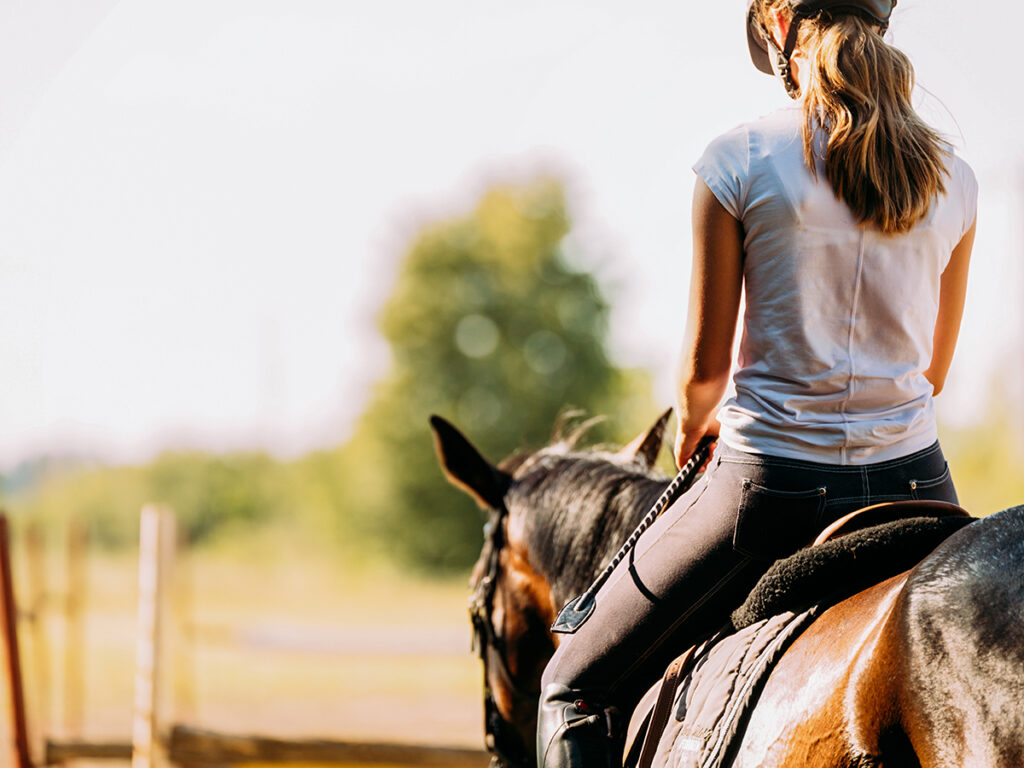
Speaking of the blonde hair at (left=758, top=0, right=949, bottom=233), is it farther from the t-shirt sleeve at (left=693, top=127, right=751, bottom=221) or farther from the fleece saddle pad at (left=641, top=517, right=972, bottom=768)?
the fleece saddle pad at (left=641, top=517, right=972, bottom=768)

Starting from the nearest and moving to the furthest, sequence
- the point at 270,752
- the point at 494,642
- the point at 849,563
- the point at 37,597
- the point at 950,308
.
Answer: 1. the point at 849,563
2. the point at 950,308
3. the point at 494,642
4. the point at 270,752
5. the point at 37,597

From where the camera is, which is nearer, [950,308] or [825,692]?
[825,692]

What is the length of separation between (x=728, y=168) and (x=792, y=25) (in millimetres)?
349

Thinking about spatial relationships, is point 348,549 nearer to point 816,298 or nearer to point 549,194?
point 549,194

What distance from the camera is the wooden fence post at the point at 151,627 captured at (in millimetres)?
6473

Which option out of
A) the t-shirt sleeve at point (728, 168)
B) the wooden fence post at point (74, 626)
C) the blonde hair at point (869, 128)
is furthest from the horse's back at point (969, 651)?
the wooden fence post at point (74, 626)

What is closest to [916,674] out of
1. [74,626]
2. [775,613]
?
[775,613]

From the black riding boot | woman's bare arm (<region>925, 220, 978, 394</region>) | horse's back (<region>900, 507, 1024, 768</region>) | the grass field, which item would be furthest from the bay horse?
the grass field

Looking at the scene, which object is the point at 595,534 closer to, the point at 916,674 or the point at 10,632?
the point at 916,674

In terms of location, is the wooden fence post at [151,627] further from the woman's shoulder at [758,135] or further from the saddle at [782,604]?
the woman's shoulder at [758,135]

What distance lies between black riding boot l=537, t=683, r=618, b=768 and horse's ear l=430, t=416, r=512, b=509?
3.54 ft

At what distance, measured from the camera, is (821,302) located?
1836 mm

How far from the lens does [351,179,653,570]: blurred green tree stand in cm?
3500

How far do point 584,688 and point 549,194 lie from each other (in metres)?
37.0
